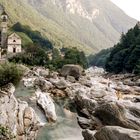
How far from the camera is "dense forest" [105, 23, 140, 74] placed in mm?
117000

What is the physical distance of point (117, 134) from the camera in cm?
2206

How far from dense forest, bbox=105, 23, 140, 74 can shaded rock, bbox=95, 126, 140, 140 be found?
90.3 meters

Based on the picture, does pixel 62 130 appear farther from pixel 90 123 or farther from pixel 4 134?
pixel 4 134

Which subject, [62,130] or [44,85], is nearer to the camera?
[62,130]

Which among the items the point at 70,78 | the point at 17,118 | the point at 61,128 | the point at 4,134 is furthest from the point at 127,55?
the point at 4,134

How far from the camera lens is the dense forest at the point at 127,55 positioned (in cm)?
11700

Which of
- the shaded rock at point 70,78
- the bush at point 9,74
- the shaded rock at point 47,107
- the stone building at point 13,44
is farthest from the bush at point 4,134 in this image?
the stone building at point 13,44

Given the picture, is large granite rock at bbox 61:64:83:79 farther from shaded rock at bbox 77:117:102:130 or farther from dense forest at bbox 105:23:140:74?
shaded rock at bbox 77:117:102:130

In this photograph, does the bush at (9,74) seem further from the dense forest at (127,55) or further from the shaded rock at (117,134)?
the dense forest at (127,55)

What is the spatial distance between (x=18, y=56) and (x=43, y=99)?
262 ft

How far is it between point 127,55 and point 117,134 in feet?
351

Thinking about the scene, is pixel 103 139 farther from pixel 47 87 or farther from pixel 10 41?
pixel 10 41

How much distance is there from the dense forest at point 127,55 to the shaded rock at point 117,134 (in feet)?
296

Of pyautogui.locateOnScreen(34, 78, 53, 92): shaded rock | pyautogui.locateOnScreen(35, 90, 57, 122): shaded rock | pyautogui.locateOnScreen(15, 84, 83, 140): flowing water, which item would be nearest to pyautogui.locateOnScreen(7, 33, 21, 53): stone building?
pyautogui.locateOnScreen(34, 78, 53, 92): shaded rock
